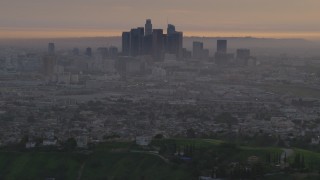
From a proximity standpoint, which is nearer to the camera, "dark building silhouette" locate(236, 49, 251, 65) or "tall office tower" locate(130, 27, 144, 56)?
"dark building silhouette" locate(236, 49, 251, 65)

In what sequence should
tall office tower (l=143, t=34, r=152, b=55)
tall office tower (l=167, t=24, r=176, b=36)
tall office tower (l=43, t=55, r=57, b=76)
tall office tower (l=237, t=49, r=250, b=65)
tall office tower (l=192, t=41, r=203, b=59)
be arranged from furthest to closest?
1. tall office tower (l=167, t=24, r=176, b=36)
2. tall office tower (l=192, t=41, r=203, b=59)
3. tall office tower (l=143, t=34, r=152, b=55)
4. tall office tower (l=237, t=49, r=250, b=65)
5. tall office tower (l=43, t=55, r=57, b=76)

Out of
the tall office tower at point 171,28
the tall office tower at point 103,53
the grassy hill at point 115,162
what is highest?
the tall office tower at point 171,28

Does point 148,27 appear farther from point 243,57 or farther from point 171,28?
point 243,57

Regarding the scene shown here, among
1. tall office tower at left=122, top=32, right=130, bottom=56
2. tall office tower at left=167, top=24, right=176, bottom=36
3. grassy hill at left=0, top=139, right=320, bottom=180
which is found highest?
tall office tower at left=167, top=24, right=176, bottom=36

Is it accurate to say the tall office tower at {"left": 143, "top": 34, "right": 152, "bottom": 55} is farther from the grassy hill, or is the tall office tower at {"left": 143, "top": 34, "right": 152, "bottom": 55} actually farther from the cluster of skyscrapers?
the grassy hill

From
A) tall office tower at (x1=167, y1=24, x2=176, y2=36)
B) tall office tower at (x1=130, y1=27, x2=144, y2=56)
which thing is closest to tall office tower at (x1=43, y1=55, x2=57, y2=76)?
tall office tower at (x1=130, y1=27, x2=144, y2=56)

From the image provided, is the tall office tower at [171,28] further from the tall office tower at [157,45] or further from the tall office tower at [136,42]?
the tall office tower at [157,45]

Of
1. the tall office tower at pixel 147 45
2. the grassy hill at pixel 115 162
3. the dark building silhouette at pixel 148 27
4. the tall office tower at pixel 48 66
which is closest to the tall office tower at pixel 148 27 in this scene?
the dark building silhouette at pixel 148 27

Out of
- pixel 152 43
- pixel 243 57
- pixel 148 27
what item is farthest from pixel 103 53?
pixel 243 57

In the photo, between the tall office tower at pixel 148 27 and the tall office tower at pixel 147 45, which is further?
the tall office tower at pixel 148 27
